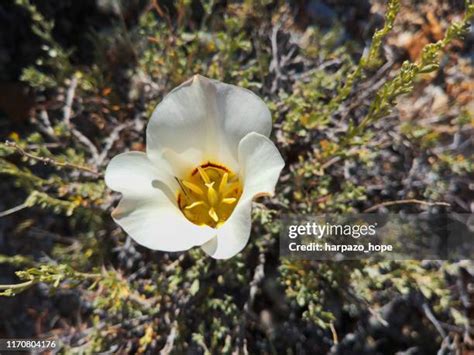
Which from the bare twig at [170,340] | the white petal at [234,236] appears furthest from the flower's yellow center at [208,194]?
the bare twig at [170,340]

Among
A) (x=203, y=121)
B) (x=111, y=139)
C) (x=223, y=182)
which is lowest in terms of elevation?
(x=223, y=182)

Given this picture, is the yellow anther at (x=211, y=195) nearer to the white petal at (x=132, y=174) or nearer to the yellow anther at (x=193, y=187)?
the yellow anther at (x=193, y=187)

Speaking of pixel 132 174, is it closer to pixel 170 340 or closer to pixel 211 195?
pixel 211 195

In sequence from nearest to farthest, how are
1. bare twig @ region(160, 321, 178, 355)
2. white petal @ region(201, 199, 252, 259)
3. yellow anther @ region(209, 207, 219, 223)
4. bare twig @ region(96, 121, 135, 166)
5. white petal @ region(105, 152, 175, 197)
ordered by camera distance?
1. white petal @ region(201, 199, 252, 259)
2. white petal @ region(105, 152, 175, 197)
3. yellow anther @ region(209, 207, 219, 223)
4. bare twig @ region(160, 321, 178, 355)
5. bare twig @ region(96, 121, 135, 166)

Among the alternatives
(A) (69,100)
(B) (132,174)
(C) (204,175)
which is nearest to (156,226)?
(B) (132,174)

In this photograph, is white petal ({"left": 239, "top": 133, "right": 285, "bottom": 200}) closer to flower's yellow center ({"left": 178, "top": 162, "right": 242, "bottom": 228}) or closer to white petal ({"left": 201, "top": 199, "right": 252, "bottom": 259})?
white petal ({"left": 201, "top": 199, "right": 252, "bottom": 259})

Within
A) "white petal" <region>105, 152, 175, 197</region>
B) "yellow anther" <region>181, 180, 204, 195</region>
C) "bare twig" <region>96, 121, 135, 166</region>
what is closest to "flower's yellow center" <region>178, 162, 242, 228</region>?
"yellow anther" <region>181, 180, 204, 195</region>
